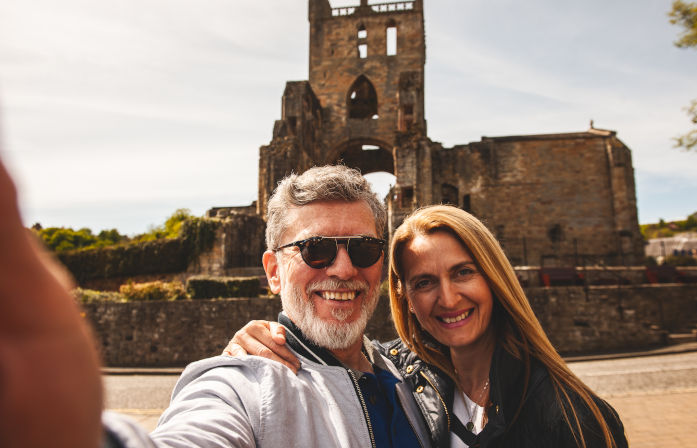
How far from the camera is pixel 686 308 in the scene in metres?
14.0

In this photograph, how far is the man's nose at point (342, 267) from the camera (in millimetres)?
1985

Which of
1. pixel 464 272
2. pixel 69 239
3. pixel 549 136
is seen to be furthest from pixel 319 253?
pixel 69 239

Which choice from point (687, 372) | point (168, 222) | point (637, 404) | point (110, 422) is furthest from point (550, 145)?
point (168, 222)

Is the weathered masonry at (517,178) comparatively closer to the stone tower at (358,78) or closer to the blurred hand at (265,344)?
the stone tower at (358,78)

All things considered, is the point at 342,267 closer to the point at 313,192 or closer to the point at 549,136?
the point at 313,192

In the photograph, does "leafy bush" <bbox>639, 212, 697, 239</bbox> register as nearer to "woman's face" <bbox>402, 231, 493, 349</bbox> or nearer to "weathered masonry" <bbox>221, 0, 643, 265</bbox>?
"weathered masonry" <bbox>221, 0, 643, 265</bbox>

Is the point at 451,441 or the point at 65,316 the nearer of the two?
the point at 65,316

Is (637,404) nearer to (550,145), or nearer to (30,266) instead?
(30,266)

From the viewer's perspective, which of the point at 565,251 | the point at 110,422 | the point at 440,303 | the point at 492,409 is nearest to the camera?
the point at 110,422

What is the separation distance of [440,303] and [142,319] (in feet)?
43.3

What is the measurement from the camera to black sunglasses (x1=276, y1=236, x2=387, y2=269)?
201 cm

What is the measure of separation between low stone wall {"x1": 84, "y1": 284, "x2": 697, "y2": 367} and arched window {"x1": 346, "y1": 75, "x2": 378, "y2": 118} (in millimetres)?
18917

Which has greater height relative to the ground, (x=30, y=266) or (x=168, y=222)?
(x=168, y=222)

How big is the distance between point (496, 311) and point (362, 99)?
28.4 m
